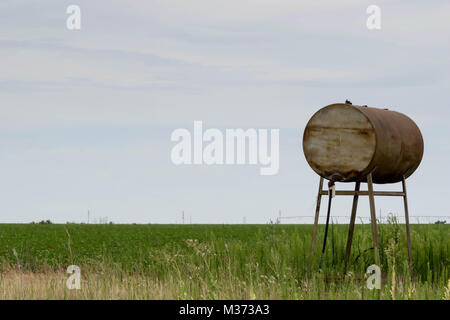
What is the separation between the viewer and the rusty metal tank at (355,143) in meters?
9.79

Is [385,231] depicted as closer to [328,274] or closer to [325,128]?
[328,274]

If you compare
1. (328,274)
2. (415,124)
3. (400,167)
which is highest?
(415,124)

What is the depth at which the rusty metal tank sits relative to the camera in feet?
32.1

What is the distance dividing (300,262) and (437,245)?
9.24 feet

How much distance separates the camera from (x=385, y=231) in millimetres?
12648

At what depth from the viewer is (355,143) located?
9852 mm
